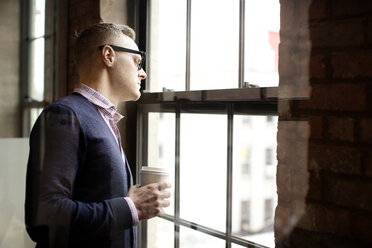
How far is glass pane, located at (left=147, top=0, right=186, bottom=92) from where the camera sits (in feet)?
4.79

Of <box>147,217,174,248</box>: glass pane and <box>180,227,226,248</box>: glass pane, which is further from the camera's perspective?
<box>147,217,174,248</box>: glass pane

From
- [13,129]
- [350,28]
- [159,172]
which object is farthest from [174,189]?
[350,28]

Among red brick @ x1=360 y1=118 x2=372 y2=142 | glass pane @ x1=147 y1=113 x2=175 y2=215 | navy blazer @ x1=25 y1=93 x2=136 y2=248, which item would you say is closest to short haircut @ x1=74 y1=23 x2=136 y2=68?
navy blazer @ x1=25 y1=93 x2=136 y2=248

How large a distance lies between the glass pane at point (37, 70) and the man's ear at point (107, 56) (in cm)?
61

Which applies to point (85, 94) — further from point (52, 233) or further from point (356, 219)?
point (356, 219)

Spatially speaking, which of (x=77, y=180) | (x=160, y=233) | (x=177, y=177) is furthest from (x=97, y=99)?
(x=160, y=233)

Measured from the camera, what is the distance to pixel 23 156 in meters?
1.48

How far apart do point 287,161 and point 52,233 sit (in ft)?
2.15

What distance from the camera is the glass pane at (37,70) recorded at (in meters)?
1.55

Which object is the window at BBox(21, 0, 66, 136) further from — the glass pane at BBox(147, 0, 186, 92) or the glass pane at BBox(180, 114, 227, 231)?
the glass pane at BBox(180, 114, 227, 231)

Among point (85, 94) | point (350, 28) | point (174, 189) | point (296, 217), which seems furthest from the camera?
point (174, 189)

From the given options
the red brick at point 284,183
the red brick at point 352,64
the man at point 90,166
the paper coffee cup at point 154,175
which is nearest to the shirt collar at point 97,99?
the man at point 90,166

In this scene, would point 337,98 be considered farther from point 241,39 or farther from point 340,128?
point 241,39

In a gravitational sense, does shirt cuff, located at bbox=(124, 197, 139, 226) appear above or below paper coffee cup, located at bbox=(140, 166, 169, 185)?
below
